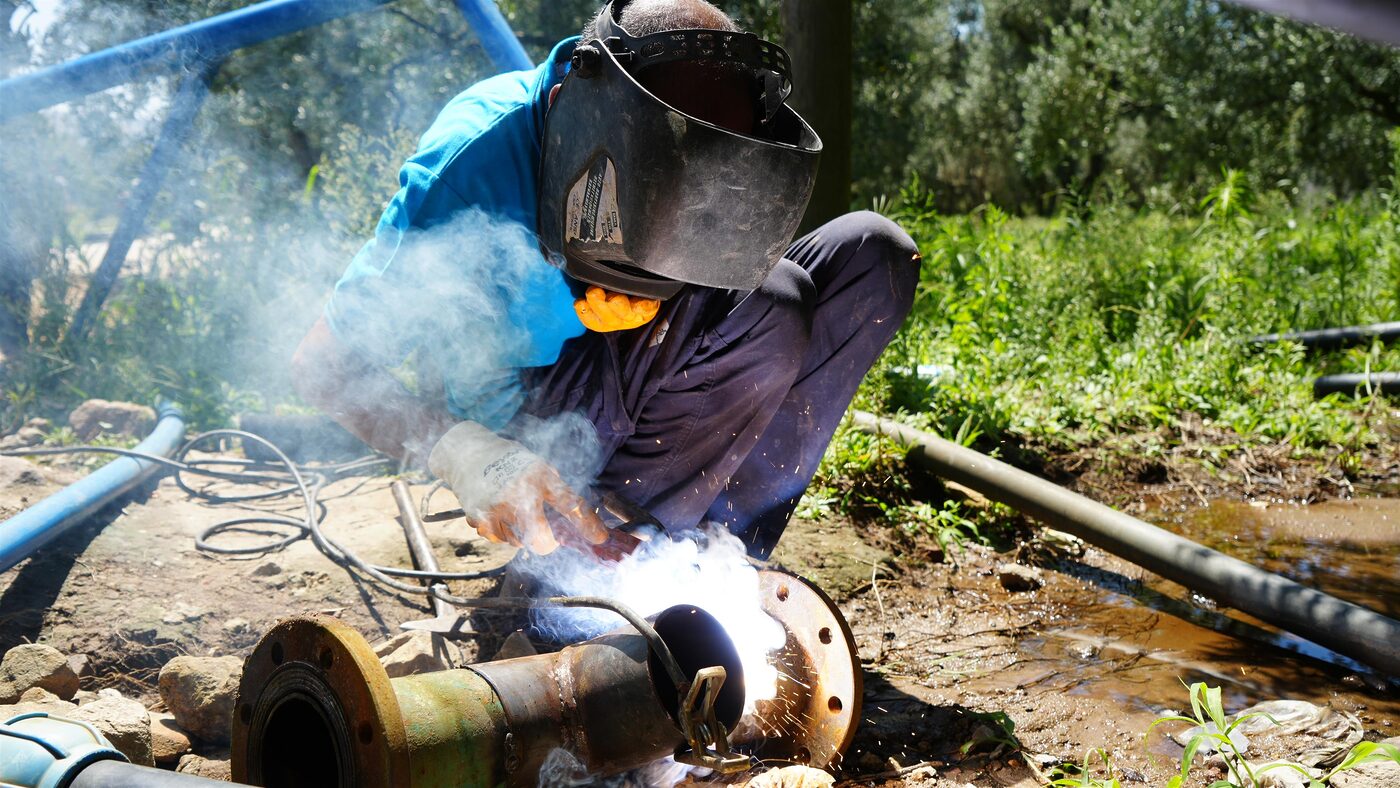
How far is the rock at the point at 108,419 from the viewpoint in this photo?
3867 mm

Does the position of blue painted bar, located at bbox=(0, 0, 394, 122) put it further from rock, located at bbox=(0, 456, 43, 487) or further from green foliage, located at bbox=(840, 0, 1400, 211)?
green foliage, located at bbox=(840, 0, 1400, 211)

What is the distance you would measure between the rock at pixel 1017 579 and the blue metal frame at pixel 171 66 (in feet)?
7.89

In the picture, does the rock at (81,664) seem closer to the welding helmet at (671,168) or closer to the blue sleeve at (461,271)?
the blue sleeve at (461,271)

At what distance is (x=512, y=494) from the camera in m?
1.90

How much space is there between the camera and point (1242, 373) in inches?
174

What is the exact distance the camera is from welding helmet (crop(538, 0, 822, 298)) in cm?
163

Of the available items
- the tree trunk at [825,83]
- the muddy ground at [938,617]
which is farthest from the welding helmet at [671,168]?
the tree trunk at [825,83]

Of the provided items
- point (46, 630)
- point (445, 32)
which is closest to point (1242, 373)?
point (46, 630)

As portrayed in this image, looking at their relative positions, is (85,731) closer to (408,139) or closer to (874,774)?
(874,774)

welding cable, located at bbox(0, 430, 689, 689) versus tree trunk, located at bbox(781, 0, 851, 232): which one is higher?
tree trunk, located at bbox(781, 0, 851, 232)

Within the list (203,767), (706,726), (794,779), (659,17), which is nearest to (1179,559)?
(794,779)

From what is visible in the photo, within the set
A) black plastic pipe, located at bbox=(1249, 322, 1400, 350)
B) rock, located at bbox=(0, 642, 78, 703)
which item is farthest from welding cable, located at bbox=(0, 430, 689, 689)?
black plastic pipe, located at bbox=(1249, 322, 1400, 350)

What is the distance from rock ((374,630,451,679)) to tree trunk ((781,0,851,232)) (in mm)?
2805

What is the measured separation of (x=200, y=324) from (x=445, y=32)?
3.65 metres
